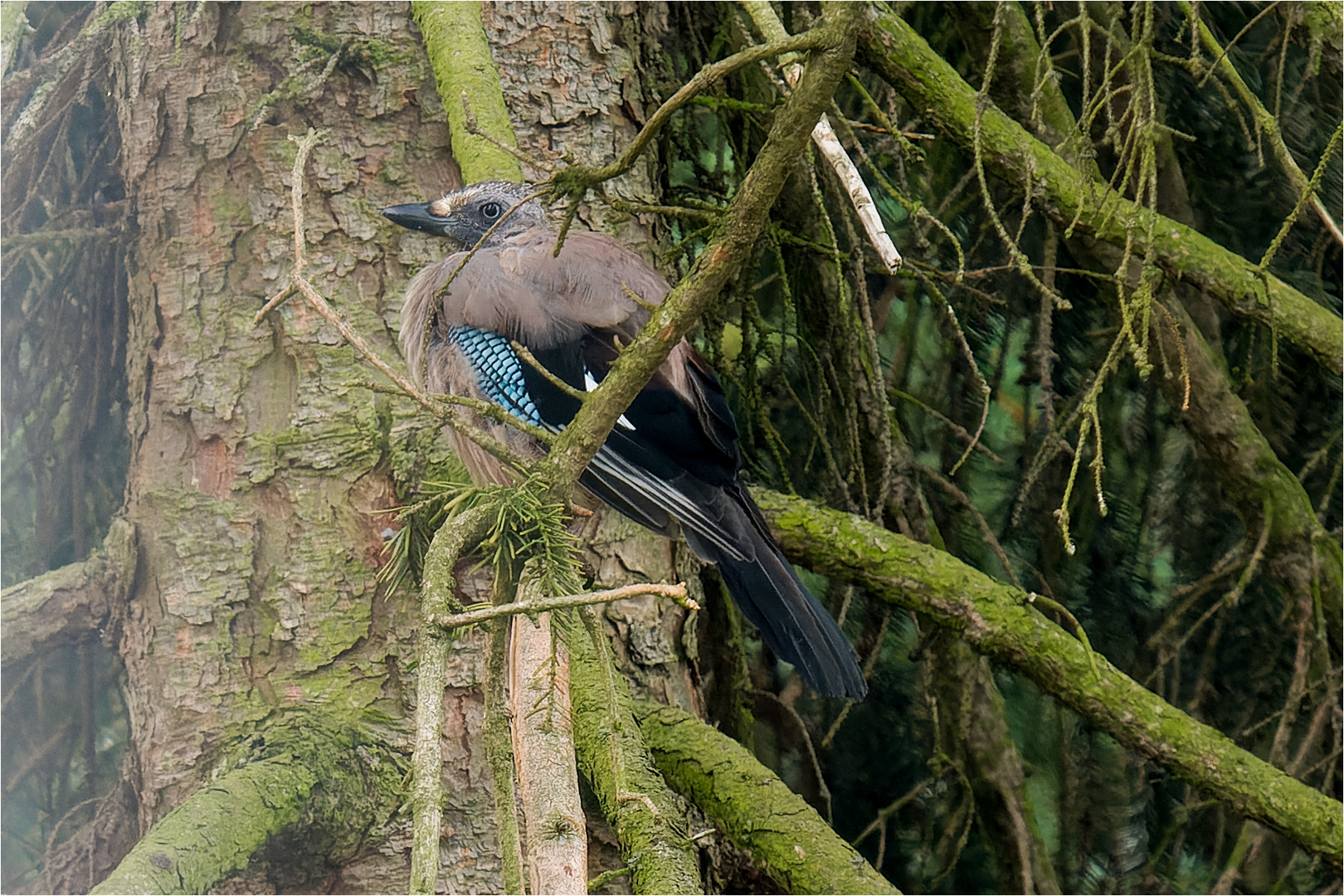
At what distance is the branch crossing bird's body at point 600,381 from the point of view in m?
2.10

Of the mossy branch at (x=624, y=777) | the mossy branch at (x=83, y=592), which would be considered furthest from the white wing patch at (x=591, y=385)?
the mossy branch at (x=83, y=592)

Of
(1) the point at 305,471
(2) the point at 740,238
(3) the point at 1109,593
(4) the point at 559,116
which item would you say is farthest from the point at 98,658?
(3) the point at 1109,593

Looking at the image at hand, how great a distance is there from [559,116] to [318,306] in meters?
1.27

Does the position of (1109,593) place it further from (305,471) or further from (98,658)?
(98,658)

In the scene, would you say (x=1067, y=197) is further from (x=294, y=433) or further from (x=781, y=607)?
(x=294, y=433)

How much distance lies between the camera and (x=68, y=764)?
2.50m

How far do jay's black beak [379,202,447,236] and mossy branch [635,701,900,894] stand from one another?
3.15 feet

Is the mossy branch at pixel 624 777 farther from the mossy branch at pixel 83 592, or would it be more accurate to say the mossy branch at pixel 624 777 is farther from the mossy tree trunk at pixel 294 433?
the mossy branch at pixel 83 592

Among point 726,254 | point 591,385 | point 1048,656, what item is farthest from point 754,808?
point 726,254

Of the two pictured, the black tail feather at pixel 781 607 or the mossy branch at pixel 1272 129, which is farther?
the black tail feather at pixel 781 607

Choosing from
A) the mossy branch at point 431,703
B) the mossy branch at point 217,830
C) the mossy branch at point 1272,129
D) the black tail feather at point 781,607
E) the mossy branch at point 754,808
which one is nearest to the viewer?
the mossy branch at point 431,703

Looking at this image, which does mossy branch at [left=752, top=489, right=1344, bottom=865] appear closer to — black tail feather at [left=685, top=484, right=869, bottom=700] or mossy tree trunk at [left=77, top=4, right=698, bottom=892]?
black tail feather at [left=685, top=484, right=869, bottom=700]

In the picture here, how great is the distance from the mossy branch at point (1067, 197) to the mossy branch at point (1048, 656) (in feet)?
2.11

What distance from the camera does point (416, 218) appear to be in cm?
218
